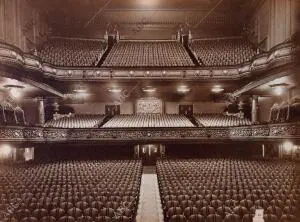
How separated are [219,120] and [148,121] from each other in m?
3.09

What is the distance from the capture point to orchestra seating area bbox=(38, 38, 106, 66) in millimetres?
13164

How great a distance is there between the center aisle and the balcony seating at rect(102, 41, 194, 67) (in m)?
5.69

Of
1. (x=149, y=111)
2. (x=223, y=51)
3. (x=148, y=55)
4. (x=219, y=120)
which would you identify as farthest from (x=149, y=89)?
(x=223, y=51)

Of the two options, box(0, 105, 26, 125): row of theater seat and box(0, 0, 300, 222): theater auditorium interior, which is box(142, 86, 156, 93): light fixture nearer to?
box(0, 0, 300, 222): theater auditorium interior

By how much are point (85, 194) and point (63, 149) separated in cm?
608

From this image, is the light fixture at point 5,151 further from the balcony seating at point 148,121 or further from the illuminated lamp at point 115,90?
the illuminated lamp at point 115,90

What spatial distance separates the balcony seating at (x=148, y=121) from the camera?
1199 cm

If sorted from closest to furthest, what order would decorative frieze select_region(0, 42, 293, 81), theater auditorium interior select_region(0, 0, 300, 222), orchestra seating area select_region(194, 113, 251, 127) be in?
theater auditorium interior select_region(0, 0, 300, 222) < decorative frieze select_region(0, 42, 293, 81) < orchestra seating area select_region(194, 113, 251, 127)

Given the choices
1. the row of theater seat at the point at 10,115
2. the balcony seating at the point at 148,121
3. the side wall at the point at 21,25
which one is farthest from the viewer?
the balcony seating at the point at 148,121

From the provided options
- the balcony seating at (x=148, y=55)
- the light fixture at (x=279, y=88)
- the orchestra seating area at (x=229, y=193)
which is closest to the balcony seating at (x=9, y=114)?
the balcony seating at (x=148, y=55)

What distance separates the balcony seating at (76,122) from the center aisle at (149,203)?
4.05m

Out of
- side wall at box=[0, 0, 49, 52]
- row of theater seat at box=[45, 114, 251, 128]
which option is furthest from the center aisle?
side wall at box=[0, 0, 49, 52]

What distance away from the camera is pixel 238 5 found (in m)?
14.6

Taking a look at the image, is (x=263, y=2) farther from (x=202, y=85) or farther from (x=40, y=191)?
(x=40, y=191)
